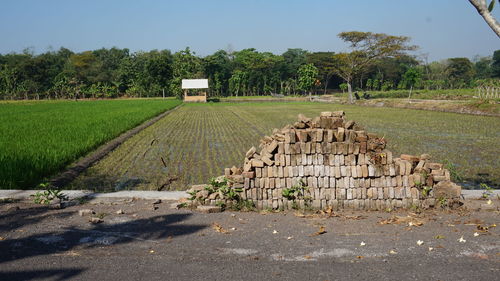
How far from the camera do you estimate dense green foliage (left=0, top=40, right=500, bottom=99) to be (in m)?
60.1

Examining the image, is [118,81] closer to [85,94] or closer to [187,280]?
[85,94]


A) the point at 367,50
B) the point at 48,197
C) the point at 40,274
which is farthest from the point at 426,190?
the point at 367,50

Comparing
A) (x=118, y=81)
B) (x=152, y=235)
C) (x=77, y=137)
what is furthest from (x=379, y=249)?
Answer: (x=118, y=81)

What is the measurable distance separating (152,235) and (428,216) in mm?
3157

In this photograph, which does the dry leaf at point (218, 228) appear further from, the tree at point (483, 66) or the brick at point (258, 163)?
the tree at point (483, 66)

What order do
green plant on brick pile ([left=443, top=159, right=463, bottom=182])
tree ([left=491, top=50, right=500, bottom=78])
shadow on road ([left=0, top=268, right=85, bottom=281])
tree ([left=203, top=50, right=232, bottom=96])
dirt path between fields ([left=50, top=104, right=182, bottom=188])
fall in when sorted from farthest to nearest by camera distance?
tree ([left=491, top=50, right=500, bottom=78]) → tree ([left=203, top=50, right=232, bottom=96]) → dirt path between fields ([left=50, top=104, right=182, bottom=188]) → green plant on brick pile ([left=443, top=159, right=463, bottom=182]) → shadow on road ([left=0, top=268, right=85, bottom=281])

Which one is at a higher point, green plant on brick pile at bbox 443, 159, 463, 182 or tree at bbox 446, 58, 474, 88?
tree at bbox 446, 58, 474, 88

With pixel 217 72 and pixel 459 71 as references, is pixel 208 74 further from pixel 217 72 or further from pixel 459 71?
pixel 459 71

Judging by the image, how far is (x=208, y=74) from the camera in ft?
224

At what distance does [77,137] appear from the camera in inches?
474

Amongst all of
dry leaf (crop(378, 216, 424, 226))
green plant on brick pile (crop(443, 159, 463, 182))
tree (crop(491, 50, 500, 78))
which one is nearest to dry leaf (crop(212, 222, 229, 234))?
dry leaf (crop(378, 216, 424, 226))

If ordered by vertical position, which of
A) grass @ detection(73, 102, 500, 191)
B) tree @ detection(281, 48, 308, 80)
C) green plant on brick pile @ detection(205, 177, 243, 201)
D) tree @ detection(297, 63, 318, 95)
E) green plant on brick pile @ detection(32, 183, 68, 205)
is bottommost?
grass @ detection(73, 102, 500, 191)

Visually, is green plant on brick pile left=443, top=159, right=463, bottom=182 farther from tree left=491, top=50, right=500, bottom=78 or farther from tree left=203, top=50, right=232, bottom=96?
tree left=491, top=50, right=500, bottom=78

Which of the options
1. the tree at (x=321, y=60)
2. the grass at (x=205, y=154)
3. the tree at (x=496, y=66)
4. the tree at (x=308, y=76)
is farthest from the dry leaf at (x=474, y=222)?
the tree at (x=496, y=66)
